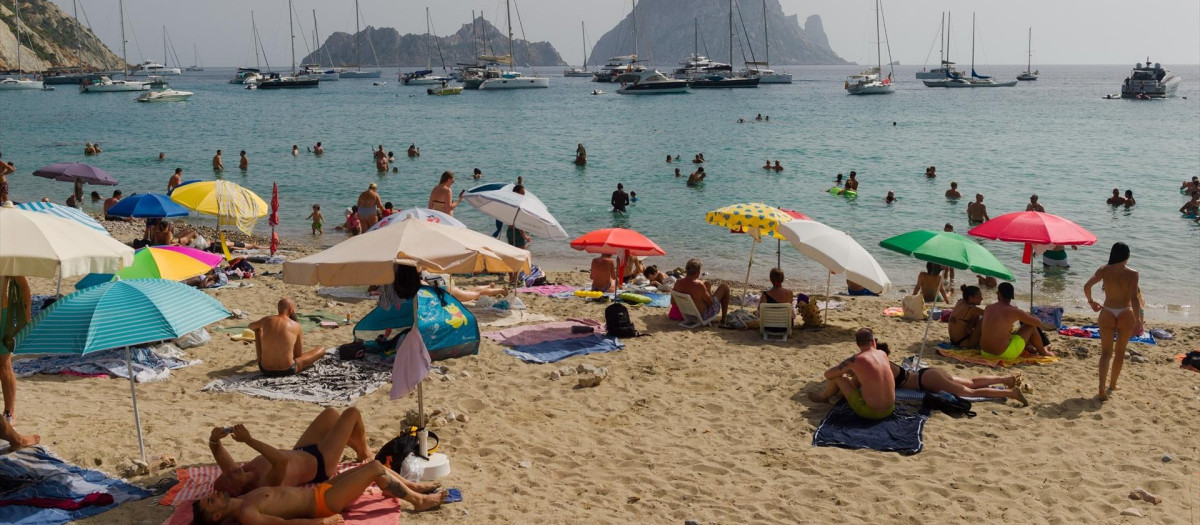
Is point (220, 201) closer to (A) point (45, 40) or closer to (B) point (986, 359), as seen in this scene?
(B) point (986, 359)

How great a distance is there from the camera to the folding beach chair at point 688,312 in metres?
11.1

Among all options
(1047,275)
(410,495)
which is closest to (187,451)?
(410,495)

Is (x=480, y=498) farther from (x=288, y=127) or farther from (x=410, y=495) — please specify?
(x=288, y=127)

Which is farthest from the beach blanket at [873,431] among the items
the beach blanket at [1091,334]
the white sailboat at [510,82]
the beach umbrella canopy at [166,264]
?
the white sailboat at [510,82]

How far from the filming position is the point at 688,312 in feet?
36.8

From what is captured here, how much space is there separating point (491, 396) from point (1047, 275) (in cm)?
1252

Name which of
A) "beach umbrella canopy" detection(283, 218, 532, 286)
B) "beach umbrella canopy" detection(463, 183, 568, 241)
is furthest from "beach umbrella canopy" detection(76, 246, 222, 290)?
"beach umbrella canopy" detection(463, 183, 568, 241)

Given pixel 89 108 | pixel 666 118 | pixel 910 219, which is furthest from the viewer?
pixel 89 108

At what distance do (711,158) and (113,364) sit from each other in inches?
1223

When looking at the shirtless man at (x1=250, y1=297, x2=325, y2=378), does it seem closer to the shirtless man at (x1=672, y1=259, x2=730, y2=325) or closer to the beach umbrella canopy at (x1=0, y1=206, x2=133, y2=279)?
the beach umbrella canopy at (x1=0, y1=206, x2=133, y2=279)

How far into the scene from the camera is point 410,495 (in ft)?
18.7

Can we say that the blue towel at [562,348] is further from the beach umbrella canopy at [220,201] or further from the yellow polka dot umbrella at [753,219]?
the beach umbrella canopy at [220,201]

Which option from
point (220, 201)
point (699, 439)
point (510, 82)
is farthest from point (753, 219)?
point (510, 82)

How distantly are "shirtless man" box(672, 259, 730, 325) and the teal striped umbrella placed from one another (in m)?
6.42
